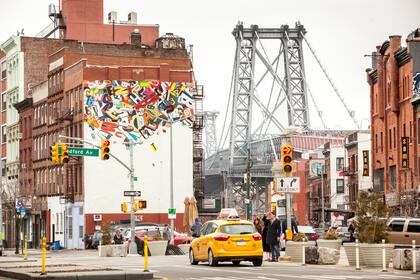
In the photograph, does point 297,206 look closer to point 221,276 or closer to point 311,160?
point 311,160

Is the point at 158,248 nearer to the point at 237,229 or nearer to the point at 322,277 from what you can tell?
the point at 237,229

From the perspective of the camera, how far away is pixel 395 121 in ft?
308

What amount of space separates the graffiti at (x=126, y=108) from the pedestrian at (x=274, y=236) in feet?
162

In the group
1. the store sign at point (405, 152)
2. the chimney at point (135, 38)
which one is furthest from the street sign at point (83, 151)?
the chimney at point (135, 38)

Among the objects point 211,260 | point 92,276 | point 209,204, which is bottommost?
point 211,260

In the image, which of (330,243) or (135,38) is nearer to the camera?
(330,243)

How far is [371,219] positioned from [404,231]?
15632 mm

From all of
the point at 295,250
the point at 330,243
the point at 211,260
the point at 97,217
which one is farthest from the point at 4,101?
the point at 211,260

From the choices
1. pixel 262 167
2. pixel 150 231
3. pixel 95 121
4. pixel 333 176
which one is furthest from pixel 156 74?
pixel 262 167

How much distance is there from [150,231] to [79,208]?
3045 cm

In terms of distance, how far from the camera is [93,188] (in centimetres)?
9406

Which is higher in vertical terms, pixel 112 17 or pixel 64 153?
pixel 112 17

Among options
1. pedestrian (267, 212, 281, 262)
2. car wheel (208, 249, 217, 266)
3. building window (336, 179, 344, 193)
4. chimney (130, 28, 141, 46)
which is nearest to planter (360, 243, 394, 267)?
car wheel (208, 249, 217, 266)

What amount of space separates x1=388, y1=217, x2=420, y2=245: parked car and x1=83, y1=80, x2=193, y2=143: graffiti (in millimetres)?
41221
